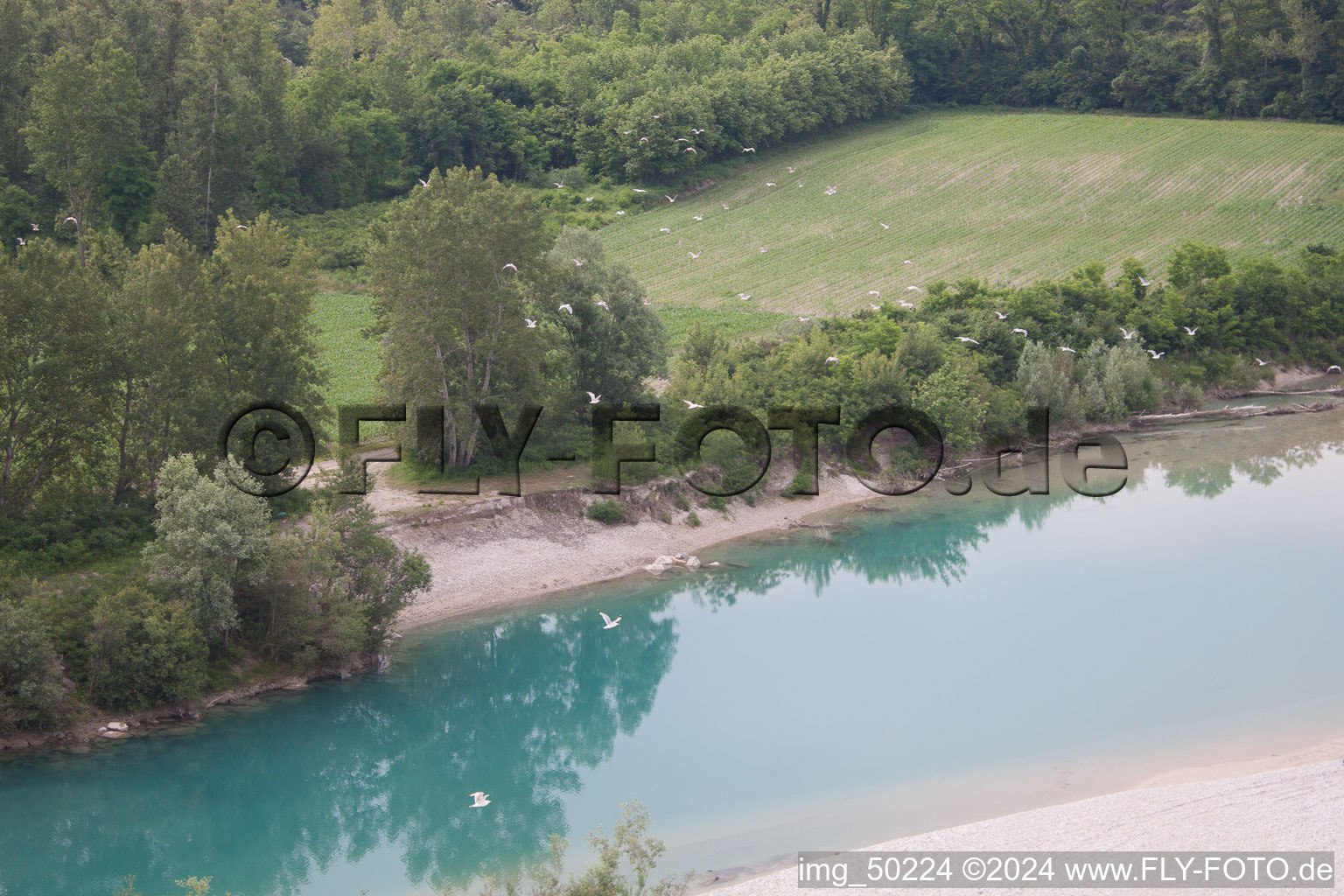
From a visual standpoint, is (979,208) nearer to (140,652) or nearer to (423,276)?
(423,276)

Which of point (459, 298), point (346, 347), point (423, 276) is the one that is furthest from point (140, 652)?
point (346, 347)

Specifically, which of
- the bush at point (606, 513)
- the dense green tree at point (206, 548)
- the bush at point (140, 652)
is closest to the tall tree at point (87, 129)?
the bush at point (606, 513)

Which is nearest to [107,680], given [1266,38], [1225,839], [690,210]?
[1225,839]

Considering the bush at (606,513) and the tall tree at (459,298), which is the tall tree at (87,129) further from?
the bush at (606,513)

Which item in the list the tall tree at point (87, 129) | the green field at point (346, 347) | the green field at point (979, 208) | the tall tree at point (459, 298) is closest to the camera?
the tall tree at point (459, 298)

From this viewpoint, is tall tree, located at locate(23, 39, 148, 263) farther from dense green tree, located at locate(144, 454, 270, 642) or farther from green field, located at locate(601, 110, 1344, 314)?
dense green tree, located at locate(144, 454, 270, 642)

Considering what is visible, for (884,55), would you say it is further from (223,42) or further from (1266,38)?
(223,42)

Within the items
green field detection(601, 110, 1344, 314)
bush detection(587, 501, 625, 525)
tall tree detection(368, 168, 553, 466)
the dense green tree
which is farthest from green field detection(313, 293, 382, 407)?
green field detection(601, 110, 1344, 314)
